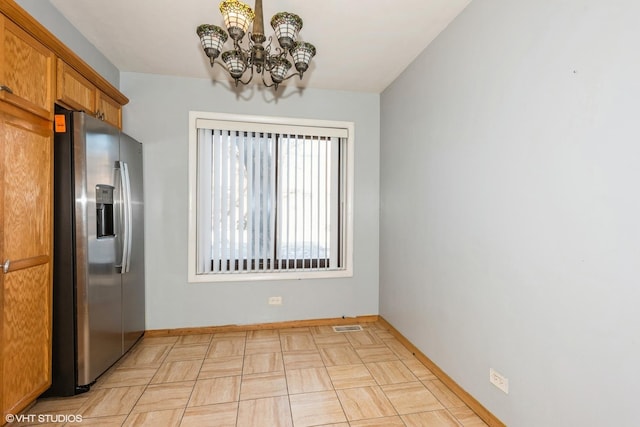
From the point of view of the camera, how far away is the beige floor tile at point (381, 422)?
183cm

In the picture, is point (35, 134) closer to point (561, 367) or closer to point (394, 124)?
point (394, 124)

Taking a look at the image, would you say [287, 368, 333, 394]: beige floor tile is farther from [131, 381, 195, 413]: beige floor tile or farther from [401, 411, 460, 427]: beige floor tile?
[131, 381, 195, 413]: beige floor tile

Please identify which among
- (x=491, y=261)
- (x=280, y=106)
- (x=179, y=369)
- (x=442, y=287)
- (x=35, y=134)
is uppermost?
(x=280, y=106)

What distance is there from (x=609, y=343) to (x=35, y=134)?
3115 millimetres

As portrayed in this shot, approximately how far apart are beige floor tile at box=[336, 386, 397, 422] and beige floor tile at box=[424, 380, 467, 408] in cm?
37

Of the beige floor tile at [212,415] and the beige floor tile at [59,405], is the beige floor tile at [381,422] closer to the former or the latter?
the beige floor tile at [212,415]

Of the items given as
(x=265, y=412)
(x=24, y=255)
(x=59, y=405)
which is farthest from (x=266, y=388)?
(x=24, y=255)

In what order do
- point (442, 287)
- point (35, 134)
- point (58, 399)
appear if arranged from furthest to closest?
point (442, 287)
point (58, 399)
point (35, 134)

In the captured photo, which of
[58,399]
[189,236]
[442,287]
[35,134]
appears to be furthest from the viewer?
[189,236]

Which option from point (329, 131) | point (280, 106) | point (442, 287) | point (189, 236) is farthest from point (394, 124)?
point (189, 236)

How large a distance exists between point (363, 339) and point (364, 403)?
105cm

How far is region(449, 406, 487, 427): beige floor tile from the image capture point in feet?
6.08

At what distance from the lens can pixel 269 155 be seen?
3.30m

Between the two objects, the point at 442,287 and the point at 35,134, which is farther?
the point at 442,287
